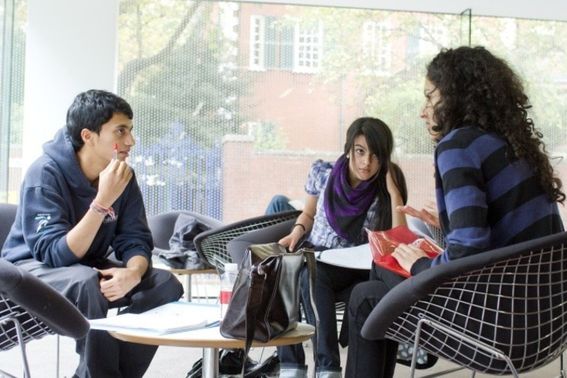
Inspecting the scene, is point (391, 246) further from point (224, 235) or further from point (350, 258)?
point (224, 235)

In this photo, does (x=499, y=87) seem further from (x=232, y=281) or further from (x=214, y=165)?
(x=214, y=165)

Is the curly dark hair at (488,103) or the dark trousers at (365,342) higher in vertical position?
the curly dark hair at (488,103)

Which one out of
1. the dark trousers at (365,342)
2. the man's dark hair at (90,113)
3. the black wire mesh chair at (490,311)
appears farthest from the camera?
the man's dark hair at (90,113)

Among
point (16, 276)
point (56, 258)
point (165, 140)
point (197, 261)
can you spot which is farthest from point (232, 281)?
point (165, 140)

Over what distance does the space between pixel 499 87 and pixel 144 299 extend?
4.87 feet

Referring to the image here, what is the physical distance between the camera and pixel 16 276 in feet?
6.33

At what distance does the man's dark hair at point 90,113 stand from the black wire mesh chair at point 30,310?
100cm

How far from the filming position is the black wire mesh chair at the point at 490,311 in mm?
2035

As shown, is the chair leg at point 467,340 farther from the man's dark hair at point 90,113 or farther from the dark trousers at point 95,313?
the man's dark hair at point 90,113

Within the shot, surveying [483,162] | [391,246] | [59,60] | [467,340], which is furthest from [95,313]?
[59,60]

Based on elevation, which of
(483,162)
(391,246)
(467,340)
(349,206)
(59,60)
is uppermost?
(59,60)

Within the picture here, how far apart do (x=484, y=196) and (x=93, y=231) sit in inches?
53.9

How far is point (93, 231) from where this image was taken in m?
2.73

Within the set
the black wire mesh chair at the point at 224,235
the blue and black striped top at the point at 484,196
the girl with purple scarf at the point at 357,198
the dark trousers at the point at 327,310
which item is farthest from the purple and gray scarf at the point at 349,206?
the blue and black striped top at the point at 484,196
